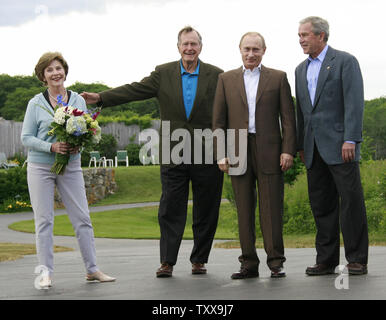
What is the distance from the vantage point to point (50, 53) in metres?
6.91

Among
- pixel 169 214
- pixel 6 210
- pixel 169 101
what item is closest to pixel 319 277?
pixel 169 214

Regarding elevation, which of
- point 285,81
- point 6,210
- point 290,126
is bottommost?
point 6,210

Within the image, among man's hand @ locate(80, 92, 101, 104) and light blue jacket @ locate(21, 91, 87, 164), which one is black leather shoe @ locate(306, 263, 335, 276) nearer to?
light blue jacket @ locate(21, 91, 87, 164)

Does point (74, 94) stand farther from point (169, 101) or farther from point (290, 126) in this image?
point (290, 126)

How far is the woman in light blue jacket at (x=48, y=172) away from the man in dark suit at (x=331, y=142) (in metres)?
2.22

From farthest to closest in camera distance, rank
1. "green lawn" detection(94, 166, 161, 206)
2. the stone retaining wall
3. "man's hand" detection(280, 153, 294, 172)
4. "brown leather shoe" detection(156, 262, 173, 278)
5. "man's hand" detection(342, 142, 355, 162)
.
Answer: "green lawn" detection(94, 166, 161, 206) < the stone retaining wall < "brown leather shoe" detection(156, 262, 173, 278) < "man's hand" detection(280, 153, 294, 172) < "man's hand" detection(342, 142, 355, 162)

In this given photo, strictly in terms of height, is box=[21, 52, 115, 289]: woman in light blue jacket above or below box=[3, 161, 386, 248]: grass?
above

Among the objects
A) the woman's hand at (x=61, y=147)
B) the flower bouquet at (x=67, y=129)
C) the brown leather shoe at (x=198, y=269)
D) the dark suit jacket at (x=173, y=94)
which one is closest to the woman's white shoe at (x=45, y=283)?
the flower bouquet at (x=67, y=129)

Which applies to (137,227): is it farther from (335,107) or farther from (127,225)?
(335,107)

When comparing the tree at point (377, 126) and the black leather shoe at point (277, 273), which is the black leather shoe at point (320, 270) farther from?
the tree at point (377, 126)

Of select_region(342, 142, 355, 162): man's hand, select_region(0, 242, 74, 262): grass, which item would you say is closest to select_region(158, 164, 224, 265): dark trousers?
select_region(342, 142, 355, 162): man's hand

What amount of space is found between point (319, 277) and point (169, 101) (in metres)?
2.44

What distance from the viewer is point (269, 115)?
7.09m

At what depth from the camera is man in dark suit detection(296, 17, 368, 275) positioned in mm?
6926
